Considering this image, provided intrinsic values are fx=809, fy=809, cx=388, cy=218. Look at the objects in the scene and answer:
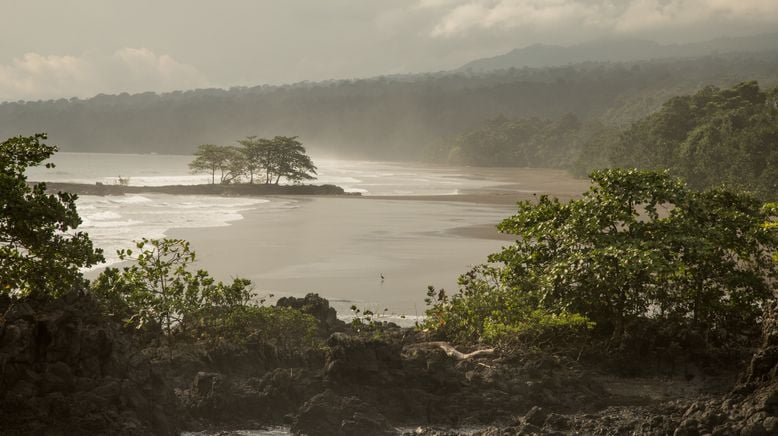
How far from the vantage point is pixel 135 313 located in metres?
16.8

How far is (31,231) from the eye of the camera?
40.3ft

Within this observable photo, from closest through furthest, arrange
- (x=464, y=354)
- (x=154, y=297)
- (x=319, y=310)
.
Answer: (x=154, y=297), (x=464, y=354), (x=319, y=310)

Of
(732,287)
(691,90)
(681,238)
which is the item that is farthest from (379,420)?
(691,90)

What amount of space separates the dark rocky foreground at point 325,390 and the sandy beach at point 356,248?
7478 mm

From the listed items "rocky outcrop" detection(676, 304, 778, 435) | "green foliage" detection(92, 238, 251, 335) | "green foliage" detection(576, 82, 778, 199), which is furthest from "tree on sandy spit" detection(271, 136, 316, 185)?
"rocky outcrop" detection(676, 304, 778, 435)

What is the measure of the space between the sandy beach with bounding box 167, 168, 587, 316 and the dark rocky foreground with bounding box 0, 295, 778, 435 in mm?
7478

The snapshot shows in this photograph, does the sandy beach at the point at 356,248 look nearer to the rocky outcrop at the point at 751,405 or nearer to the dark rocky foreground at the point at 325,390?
the dark rocky foreground at the point at 325,390

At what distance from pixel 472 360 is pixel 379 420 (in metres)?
3.86

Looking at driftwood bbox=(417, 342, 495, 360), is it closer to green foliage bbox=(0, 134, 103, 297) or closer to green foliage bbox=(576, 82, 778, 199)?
green foliage bbox=(0, 134, 103, 297)

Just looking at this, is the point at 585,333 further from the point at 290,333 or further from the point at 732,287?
the point at 290,333

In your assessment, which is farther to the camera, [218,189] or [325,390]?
[218,189]

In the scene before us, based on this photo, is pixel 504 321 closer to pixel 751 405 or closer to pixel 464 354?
pixel 464 354

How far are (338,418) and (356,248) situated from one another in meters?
21.8

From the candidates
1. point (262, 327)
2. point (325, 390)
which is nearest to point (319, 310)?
point (262, 327)
